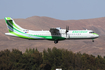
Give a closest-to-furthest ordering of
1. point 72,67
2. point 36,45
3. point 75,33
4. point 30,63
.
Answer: point 75,33
point 72,67
point 30,63
point 36,45

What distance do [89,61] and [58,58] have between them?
12752 millimetres

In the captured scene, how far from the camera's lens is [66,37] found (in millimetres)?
66188

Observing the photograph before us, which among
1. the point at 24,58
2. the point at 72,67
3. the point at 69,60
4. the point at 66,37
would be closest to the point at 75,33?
the point at 66,37

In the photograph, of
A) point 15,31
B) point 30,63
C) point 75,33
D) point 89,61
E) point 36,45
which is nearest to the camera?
point 75,33

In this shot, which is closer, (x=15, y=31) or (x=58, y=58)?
(x=15, y=31)

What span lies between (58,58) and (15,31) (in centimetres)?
2353

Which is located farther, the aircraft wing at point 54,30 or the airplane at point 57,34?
the airplane at point 57,34

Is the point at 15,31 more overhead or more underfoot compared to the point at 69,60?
more overhead

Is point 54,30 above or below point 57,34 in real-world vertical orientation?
above

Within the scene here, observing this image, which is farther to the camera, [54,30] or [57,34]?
[57,34]

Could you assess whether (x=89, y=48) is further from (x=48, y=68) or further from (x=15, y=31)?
(x=15, y=31)

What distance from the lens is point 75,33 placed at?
2586 inches

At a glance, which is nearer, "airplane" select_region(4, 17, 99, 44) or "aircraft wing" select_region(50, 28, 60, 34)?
"aircraft wing" select_region(50, 28, 60, 34)

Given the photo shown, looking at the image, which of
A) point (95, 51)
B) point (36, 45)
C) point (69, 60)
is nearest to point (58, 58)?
point (69, 60)
